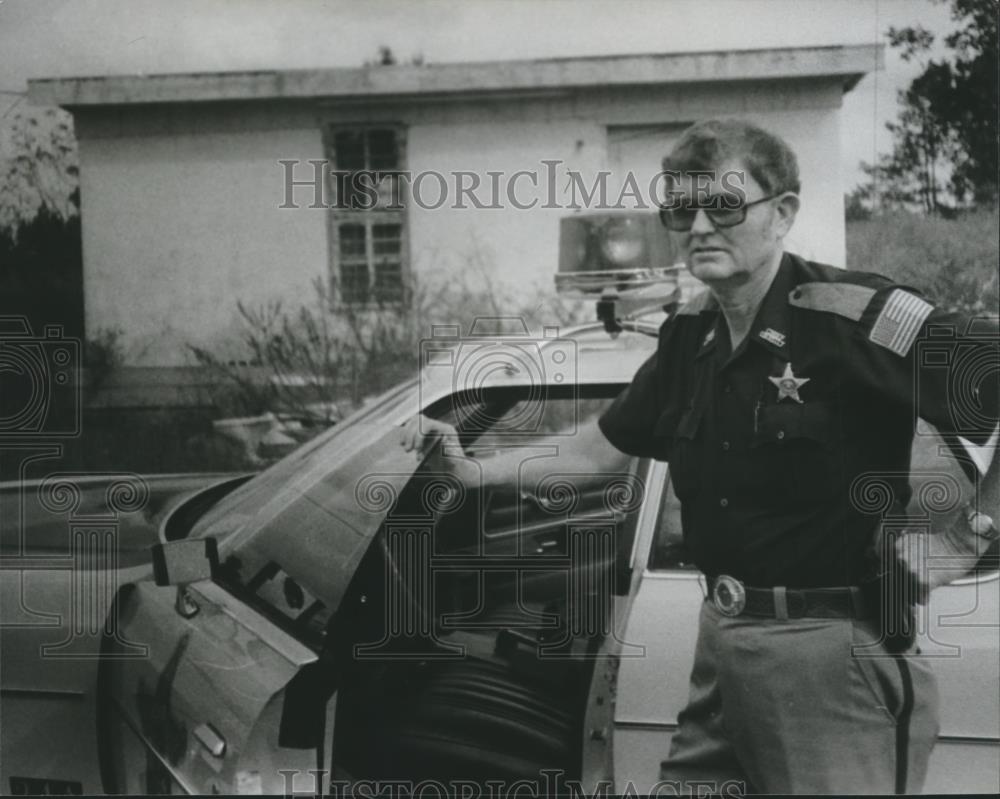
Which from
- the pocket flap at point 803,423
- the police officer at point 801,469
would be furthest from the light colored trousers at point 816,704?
the pocket flap at point 803,423

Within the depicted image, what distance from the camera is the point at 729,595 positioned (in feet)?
7.38

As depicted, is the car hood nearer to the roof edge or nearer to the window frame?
the window frame

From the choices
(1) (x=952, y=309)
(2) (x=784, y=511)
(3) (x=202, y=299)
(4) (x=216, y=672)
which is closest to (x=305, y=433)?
(3) (x=202, y=299)

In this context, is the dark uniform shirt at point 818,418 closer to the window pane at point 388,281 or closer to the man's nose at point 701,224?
the man's nose at point 701,224

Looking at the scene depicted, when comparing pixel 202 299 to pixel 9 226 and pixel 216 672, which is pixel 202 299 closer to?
pixel 9 226

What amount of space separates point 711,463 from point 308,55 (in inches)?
46.1

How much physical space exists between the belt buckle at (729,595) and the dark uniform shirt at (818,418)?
2 cm

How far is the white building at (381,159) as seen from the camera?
2.37 metres

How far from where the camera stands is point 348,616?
249cm

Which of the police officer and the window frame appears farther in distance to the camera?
the window frame

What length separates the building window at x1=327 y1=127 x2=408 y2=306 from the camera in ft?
7.82

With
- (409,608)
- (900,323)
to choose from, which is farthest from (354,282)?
(900,323)

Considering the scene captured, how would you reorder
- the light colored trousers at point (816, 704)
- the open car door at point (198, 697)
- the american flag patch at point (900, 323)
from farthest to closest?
the open car door at point (198, 697) → the light colored trousers at point (816, 704) → the american flag patch at point (900, 323)

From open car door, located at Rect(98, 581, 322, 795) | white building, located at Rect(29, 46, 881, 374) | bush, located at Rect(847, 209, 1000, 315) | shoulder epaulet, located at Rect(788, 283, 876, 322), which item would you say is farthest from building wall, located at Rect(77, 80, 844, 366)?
open car door, located at Rect(98, 581, 322, 795)
